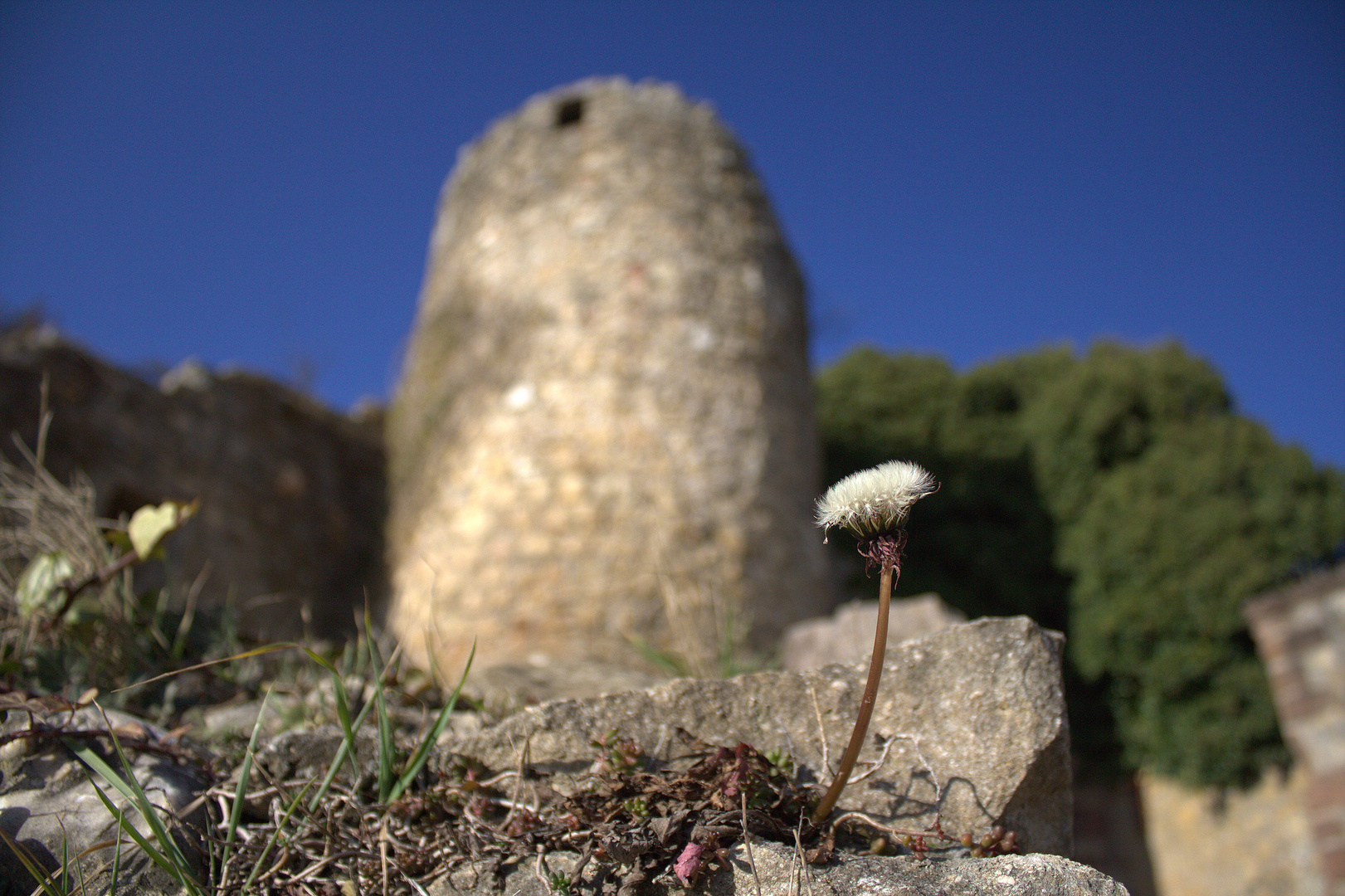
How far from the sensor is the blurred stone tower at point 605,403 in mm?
3945

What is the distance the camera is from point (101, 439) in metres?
4.44

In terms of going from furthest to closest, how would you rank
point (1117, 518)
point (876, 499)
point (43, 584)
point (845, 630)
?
1. point (1117, 518)
2. point (845, 630)
3. point (43, 584)
4. point (876, 499)

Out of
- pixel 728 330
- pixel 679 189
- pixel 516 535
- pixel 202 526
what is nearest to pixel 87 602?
pixel 516 535

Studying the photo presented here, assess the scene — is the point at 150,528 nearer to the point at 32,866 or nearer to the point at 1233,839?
the point at 32,866

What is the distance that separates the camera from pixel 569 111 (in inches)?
220

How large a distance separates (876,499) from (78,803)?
1.22 meters

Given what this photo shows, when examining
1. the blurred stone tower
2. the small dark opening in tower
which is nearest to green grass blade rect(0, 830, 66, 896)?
the blurred stone tower

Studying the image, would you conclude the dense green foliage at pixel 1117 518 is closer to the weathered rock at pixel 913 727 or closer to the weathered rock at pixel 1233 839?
the weathered rock at pixel 1233 839

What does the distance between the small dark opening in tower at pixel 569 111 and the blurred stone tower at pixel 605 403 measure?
0.01m

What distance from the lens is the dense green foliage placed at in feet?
20.0

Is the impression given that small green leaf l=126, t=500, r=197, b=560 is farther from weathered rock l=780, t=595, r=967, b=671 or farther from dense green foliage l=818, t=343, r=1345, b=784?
dense green foliage l=818, t=343, r=1345, b=784

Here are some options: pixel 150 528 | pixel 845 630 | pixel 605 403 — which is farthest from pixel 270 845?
pixel 605 403

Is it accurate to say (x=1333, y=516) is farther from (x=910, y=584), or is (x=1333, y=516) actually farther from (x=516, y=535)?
(x=516, y=535)

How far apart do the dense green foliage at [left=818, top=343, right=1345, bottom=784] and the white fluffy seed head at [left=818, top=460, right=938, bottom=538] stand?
16.2 ft
